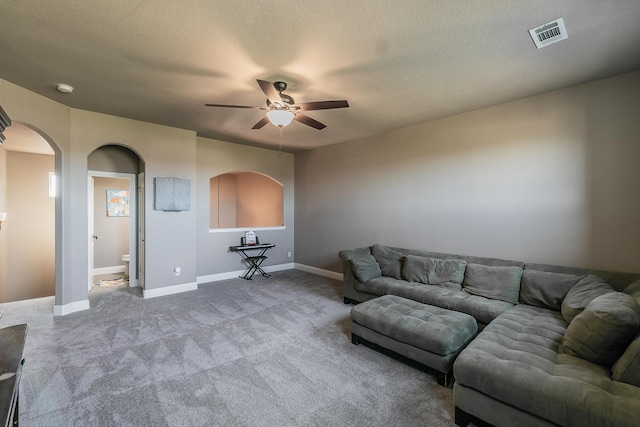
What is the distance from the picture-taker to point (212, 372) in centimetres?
249

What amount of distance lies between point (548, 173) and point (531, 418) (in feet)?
9.06

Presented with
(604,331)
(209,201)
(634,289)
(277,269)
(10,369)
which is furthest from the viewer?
(277,269)

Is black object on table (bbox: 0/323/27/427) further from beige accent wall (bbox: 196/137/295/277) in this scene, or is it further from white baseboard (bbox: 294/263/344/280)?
white baseboard (bbox: 294/263/344/280)

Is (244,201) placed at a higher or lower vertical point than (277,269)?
higher

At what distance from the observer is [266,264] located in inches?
254

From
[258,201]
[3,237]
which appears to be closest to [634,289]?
[258,201]

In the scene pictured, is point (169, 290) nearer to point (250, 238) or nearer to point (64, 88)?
point (250, 238)

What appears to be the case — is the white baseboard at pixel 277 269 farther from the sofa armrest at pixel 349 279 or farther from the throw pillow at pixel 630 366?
the throw pillow at pixel 630 366

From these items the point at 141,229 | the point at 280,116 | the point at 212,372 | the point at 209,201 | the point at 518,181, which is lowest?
the point at 212,372

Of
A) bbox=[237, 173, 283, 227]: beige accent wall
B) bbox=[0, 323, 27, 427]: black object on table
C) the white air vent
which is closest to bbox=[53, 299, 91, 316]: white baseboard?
→ bbox=[0, 323, 27, 427]: black object on table

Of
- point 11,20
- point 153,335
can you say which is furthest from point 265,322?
point 11,20

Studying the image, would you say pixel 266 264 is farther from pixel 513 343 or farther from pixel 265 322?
pixel 513 343

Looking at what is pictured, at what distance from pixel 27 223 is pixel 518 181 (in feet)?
29.9

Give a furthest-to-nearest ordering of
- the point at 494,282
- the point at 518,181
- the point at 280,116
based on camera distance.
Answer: the point at 518,181 < the point at 494,282 < the point at 280,116
